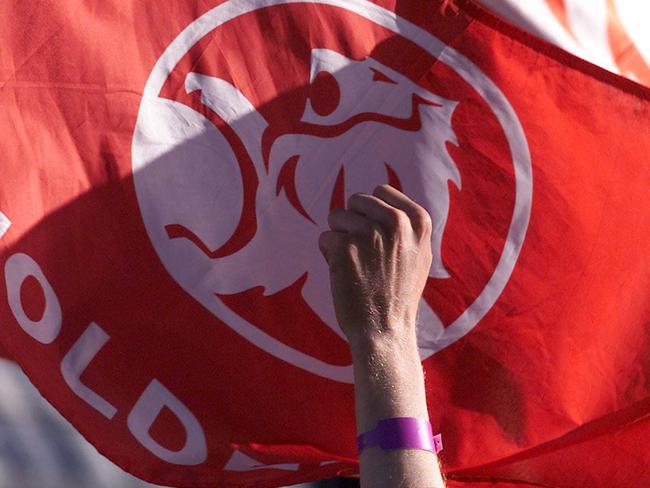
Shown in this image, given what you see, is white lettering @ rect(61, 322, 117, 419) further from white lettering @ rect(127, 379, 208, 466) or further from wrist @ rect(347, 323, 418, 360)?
wrist @ rect(347, 323, 418, 360)

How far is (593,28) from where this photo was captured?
89.7 inches

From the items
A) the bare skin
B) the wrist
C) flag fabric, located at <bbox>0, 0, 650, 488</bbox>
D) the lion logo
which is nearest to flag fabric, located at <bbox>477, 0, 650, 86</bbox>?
flag fabric, located at <bbox>0, 0, 650, 488</bbox>

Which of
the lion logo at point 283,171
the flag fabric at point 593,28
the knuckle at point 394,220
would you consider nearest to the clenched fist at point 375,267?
the knuckle at point 394,220

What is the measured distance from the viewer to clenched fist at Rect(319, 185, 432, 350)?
1.34m

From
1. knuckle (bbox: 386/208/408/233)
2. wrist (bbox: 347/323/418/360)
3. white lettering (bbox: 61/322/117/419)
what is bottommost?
wrist (bbox: 347/323/418/360)

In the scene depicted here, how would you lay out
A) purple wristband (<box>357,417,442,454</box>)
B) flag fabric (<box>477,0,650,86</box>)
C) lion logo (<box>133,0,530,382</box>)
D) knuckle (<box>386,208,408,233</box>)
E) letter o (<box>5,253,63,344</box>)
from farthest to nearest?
flag fabric (<box>477,0,650,86</box>)
lion logo (<box>133,0,530,382</box>)
letter o (<box>5,253,63,344</box>)
knuckle (<box>386,208,408,233</box>)
purple wristband (<box>357,417,442,454</box>)

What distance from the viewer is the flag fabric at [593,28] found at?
2211mm

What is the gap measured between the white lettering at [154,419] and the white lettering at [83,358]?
0.26 feet

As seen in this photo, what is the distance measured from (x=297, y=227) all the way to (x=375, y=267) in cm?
65

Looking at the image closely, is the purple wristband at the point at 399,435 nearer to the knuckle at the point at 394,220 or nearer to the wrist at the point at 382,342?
the wrist at the point at 382,342

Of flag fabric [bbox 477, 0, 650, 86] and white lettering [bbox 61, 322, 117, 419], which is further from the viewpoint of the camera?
flag fabric [bbox 477, 0, 650, 86]

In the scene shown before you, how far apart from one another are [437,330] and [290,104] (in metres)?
0.48

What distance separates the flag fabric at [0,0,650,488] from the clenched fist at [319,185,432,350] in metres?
0.59

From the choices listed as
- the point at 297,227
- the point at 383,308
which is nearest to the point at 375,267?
the point at 383,308
